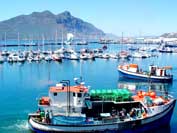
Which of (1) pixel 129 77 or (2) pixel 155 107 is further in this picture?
(1) pixel 129 77

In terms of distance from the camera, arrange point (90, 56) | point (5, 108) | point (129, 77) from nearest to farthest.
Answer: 1. point (5, 108)
2. point (129, 77)
3. point (90, 56)

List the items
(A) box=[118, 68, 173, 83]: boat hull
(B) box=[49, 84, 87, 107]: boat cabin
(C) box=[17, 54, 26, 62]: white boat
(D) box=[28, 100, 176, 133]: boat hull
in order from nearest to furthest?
(D) box=[28, 100, 176, 133]: boat hull, (B) box=[49, 84, 87, 107]: boat cabin, (A) box=[118, 68, 173, 83]: boat hull, (C) box=[17, 54, 26, 62]: white boat

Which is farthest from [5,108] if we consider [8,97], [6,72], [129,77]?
[6,72]

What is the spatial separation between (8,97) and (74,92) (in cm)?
1845

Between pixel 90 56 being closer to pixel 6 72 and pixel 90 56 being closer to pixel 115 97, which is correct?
pixel 6 72

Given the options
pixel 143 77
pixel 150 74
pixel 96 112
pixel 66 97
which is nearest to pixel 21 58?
pixel 143 77

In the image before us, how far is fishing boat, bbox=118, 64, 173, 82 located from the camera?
191ft

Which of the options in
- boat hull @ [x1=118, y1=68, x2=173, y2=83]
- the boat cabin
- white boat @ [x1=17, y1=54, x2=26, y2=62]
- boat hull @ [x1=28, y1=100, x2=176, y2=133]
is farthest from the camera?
white boat @ [x1=17, y1=54, x2=26, y2=62]

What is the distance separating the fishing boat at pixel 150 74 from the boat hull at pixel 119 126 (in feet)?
83.9

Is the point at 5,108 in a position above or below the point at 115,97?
below

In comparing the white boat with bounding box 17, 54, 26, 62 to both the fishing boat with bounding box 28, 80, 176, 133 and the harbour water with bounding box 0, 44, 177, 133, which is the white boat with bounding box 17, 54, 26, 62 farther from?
the fishing boat with bounding box 28, 80, 176, 133

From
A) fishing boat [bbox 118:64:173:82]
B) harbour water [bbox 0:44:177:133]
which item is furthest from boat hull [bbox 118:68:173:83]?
harbour water [bbox 0:44:177:133]

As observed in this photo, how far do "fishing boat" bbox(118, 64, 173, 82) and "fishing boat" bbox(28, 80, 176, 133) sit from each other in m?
25.4

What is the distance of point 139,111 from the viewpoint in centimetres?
2997
